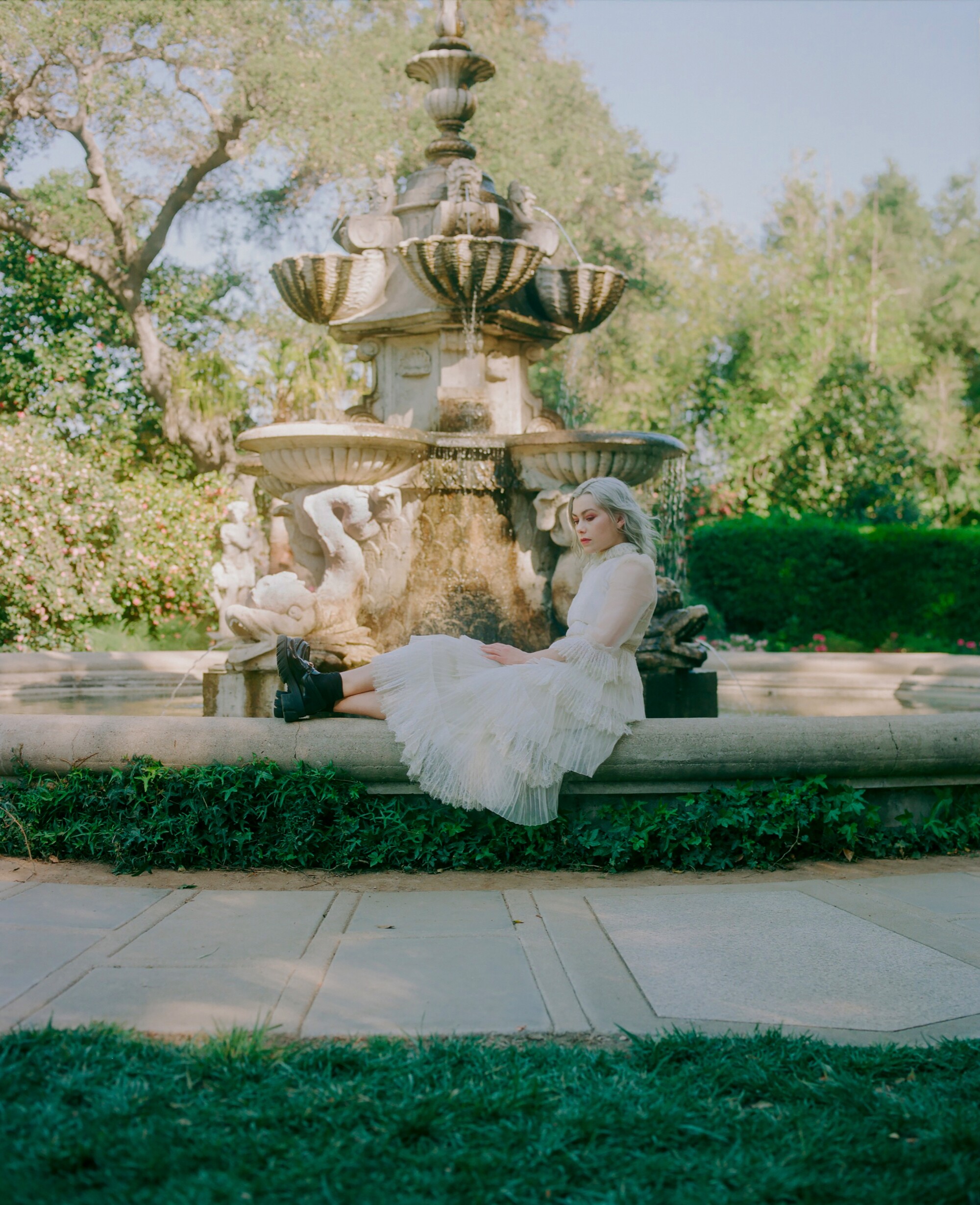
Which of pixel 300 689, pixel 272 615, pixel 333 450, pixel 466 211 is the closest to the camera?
pixel 300 689

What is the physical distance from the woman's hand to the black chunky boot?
0.62 m

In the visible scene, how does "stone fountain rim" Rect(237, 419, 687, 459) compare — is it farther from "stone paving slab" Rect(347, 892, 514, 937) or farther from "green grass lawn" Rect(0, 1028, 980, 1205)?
"green grass lawn" Rect(0, 1028, 980, 1205)

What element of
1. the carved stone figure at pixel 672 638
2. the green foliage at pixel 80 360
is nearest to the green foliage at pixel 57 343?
the green foliage at pixel 80 360

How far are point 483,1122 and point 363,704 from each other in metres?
2.34

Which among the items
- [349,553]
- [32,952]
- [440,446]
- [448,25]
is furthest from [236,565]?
[32,952]

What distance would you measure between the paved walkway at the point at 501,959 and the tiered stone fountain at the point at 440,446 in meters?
2.41

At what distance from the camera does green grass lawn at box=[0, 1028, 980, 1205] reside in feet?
6.21

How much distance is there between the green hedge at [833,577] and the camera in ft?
45.8

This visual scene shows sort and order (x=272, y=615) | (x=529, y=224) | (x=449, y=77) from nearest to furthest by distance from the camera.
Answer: (x=272, y=615) → (x=529, y=224) → (x=449, y=77)

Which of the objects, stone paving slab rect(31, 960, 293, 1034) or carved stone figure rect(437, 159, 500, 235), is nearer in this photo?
stone paving slab rect(31, 960, 293, 1034)

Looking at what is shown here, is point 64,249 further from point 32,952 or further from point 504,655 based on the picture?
point 32,952

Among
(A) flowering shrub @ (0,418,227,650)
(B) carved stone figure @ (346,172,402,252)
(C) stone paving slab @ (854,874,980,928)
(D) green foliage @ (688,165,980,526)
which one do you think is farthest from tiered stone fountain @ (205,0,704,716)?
(D) green foliage @ (688,165,980,526)

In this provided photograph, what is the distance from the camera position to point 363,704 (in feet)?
14.2

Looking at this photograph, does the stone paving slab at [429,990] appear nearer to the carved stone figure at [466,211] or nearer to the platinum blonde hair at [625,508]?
the platinum blonde hair at [625,508]
